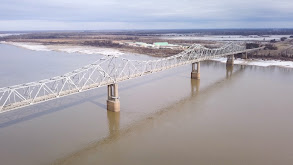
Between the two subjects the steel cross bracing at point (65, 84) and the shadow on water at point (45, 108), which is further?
the shadow on water at point (45, 108)

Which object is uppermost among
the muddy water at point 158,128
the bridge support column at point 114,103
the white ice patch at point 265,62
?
the white ice patch at point 265,62

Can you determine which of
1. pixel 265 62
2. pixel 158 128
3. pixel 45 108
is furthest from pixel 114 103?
pixel 265 62

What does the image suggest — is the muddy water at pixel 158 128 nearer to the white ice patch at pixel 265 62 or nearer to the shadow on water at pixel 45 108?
the shadow on water at pixel 45 108

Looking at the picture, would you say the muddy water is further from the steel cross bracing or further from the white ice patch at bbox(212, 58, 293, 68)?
the white ice patch at bbox(212, 58, 293, 68)

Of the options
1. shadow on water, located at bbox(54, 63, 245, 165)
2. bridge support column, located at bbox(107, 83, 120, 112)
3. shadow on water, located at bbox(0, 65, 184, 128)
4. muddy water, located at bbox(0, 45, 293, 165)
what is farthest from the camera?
bridge support column, located at bbox(107, 83, 120, 112)

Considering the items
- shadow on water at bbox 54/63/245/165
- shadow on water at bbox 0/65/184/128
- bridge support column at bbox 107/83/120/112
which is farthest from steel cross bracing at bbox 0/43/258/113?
shadow on water at bbox 54/63/245/165

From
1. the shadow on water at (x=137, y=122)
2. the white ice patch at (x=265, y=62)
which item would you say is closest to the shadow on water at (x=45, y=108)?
the shadow on water at (x=137, y=122)

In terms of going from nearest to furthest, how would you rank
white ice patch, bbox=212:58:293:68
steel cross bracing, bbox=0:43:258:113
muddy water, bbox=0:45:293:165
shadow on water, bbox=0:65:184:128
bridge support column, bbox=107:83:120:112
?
muddy water, bbox=0:45:293:165
steel cross bracing, bbox=0:43:258:113
shadow on water, bbox=0:65:184:128
bridge support column, bbox=107:83:120:112
white ice patch, bbox=212:58:293:68

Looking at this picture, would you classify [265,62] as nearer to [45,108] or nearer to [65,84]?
[65,84]
